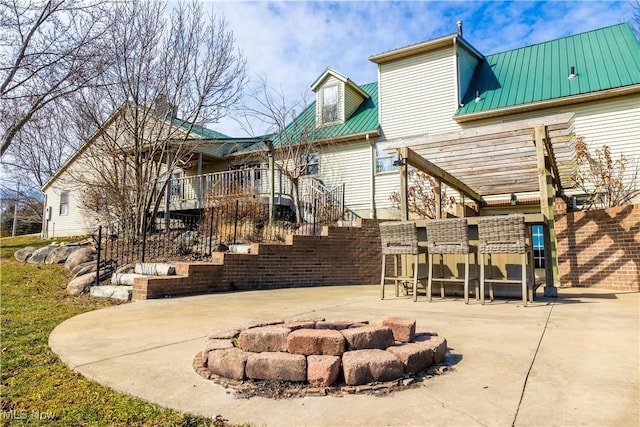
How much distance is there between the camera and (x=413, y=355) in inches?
93.4

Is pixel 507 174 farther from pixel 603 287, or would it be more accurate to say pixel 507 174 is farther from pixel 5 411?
pixel 5 411

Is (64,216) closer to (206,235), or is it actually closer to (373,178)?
(206,235)

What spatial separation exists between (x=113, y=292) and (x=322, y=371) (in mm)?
5311

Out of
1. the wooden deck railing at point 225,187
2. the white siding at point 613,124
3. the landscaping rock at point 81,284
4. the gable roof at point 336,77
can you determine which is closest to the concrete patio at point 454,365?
the landscaping rock at point 81,284

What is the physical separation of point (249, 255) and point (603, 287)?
7.07m

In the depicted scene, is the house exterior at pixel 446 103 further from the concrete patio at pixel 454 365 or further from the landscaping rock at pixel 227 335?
the landscaping rock at pixel 227 335

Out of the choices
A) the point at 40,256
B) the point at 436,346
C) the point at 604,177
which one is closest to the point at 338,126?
the point at 604,177

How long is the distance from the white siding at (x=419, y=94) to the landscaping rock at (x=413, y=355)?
10868mm

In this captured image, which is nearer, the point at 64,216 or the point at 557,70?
the point at 557,70

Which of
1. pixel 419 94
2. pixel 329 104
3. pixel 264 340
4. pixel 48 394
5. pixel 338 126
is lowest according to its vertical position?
pixel 48 394

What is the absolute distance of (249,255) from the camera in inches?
300

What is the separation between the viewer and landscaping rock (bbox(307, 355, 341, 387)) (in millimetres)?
2178

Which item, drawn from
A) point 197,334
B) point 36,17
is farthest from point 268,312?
point 36,17

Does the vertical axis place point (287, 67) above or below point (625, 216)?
above
